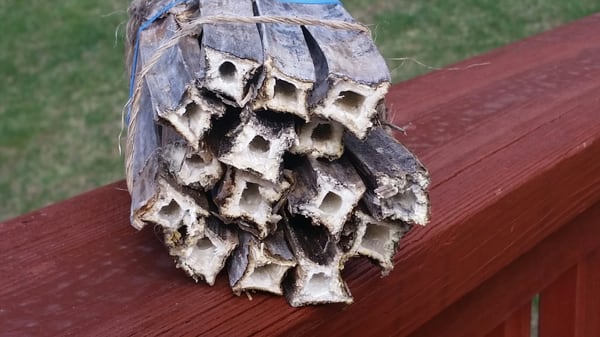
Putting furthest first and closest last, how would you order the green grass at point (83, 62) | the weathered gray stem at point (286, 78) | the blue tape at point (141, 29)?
the green grass at point (83, 62) → the blue tape at point (141, 29) → the weathered gray stem at point (286, 78)

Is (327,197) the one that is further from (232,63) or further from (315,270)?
(232,63)

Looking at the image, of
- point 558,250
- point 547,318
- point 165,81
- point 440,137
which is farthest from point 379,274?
point 547,318

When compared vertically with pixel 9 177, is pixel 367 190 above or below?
above

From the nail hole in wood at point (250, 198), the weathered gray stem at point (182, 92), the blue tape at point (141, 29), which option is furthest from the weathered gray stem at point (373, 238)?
the blue tape at point (141, 29)

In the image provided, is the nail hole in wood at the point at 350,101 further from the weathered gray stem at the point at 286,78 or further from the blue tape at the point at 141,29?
the blue tape at the point at 141,29

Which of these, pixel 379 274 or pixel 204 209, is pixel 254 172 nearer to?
pixel 204 209

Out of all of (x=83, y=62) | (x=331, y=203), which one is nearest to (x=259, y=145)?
(x=331, y=203)
